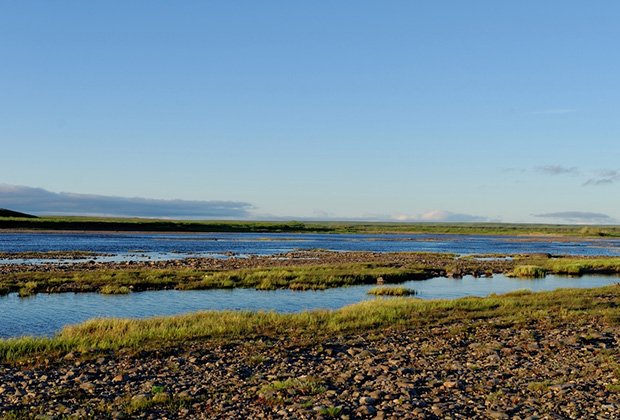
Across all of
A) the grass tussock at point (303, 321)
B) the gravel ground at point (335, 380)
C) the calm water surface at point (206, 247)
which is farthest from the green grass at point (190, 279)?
the calm water surface at point (206, 247)

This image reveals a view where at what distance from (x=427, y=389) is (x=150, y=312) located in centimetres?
2084

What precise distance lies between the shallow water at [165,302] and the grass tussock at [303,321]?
490 centimetres

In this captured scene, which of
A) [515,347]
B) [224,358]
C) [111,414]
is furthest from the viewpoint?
[515,347]

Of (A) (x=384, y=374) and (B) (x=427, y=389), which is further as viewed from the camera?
(A) (x=384, y=374)

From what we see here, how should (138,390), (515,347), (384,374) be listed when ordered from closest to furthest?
(138,390)
(384,374)
(515,347)

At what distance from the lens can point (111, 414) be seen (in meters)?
11.9

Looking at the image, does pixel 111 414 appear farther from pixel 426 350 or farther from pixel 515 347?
pixel 515 347

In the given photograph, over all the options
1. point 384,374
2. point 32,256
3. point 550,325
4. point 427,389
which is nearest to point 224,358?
point 384,374

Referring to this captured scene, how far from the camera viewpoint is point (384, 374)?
15398 millimetres

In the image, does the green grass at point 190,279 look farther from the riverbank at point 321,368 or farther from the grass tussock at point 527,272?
the riverbank at point 321,368

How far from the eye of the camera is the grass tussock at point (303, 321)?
19250 millimetres

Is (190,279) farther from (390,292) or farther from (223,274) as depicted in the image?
(390,292)

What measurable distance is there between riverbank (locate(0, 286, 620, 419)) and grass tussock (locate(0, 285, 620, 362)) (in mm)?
119

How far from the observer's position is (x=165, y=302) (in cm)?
3491
